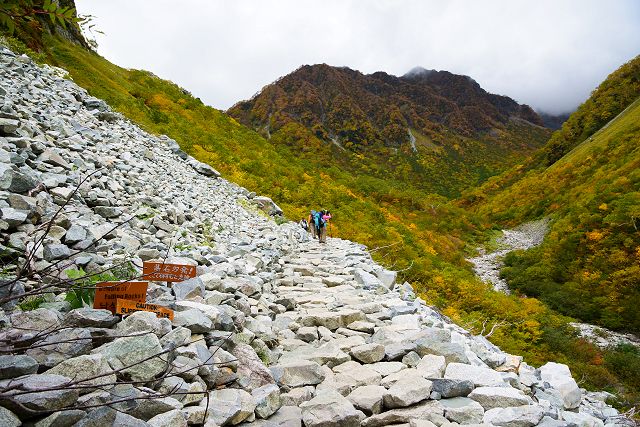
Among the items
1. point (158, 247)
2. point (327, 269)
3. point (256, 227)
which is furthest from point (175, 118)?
point (158, 247)

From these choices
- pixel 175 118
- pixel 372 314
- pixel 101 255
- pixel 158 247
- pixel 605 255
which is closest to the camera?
pixel 101 255

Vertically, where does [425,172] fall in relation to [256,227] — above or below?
above

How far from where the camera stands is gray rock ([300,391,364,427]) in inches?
131

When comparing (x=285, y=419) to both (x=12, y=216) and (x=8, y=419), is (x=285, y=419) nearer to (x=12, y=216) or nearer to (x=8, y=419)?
(x=8, y=419)

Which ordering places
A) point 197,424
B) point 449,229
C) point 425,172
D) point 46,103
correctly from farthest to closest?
point 425,172, point 449,229, point 46,103, point 197,424

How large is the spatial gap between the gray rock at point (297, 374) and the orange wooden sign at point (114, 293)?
1.65 meters

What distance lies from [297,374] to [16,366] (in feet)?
8.58

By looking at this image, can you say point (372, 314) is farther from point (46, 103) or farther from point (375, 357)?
point (46, 103)

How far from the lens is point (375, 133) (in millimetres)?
158750

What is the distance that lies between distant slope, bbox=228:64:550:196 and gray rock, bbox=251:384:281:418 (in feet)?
314

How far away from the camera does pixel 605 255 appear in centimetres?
2706

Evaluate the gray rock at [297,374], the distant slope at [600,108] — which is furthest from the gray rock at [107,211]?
the distant slope at [600,108]

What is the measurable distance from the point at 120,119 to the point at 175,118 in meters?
7.94

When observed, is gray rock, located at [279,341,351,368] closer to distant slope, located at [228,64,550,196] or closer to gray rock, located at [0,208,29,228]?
gray rock, located at [0,208,29,228]
